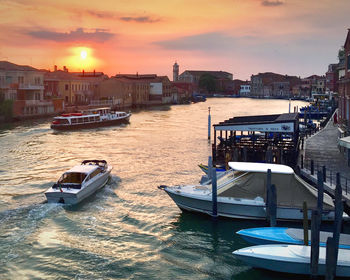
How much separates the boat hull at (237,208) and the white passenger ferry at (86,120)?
3831cm

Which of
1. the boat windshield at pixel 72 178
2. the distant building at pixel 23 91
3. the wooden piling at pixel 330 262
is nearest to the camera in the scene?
the wooden piling at pixel 330 262

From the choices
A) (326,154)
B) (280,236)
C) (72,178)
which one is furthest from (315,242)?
(326,154)

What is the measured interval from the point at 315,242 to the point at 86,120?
4921 centimetres

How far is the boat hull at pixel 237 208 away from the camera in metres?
16.6

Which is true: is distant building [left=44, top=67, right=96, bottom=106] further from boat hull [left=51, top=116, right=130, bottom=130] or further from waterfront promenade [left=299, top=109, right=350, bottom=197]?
waterfront promenade [left=299, top=109, right=350, bottom=197]

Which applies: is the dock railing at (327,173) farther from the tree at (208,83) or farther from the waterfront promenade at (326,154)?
the tree at (208,83)

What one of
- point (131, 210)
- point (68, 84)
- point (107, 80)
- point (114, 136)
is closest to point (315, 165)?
point (131, 210)

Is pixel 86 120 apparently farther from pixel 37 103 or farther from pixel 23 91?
pixel 23 91

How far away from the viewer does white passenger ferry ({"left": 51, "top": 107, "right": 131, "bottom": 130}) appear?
177ft

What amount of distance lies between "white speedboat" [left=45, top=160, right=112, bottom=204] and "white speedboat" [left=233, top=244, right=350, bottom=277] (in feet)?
29.8

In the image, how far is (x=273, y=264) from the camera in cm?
1262

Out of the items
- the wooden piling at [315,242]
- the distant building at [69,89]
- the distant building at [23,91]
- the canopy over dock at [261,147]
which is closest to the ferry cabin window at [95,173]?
the canopy over dock at [261,147]

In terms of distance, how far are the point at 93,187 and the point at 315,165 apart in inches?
447

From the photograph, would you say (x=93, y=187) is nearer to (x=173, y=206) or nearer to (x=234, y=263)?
(x=173, y=206)
